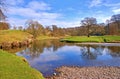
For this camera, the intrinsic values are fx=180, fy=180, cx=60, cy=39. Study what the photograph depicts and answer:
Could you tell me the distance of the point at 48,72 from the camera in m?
18.9

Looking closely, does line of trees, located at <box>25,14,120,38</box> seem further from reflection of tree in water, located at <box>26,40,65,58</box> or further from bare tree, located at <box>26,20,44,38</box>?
reflection of tree in water, located at <box>26,40,65,58</box>

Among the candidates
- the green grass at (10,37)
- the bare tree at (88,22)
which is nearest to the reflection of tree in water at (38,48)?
the green grass at (10,37)

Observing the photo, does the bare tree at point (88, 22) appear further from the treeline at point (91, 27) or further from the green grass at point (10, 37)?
the green grass at point (10, 37)

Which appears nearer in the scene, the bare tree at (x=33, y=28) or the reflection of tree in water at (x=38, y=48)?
the reflection of tree in water at (x=38, y=48)

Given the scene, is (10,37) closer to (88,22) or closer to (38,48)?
(38,48)

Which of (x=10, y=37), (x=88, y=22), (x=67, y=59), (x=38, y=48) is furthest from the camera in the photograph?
(x=88, y=22)

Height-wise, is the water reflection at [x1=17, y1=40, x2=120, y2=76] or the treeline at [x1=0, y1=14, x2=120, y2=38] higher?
the treeline at [x1=0, y1=14, x2=120, y2=38]

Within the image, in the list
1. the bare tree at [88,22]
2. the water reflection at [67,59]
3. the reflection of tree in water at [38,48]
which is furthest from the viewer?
the bare tree at [88,22]

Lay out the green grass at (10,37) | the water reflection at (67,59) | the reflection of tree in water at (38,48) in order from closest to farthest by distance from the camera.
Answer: the water reflection at (67,59)
the reflection of tree in water at (38,48)
the green grass at (10,37)

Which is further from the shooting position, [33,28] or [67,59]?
[33,28]

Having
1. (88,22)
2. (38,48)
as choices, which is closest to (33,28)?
(88,22)

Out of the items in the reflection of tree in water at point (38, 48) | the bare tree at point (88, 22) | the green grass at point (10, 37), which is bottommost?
the reflection of tree in water at point (38, 48)

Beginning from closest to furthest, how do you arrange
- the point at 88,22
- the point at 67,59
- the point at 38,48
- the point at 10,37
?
the point at 67,59 < the point at 38,48 < the point at 10,37 < the point at 88,22

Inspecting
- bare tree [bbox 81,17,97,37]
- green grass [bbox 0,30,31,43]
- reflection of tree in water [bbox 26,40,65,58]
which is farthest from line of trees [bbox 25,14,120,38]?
reflection of tree in water [bbox 26,40,65,58]
